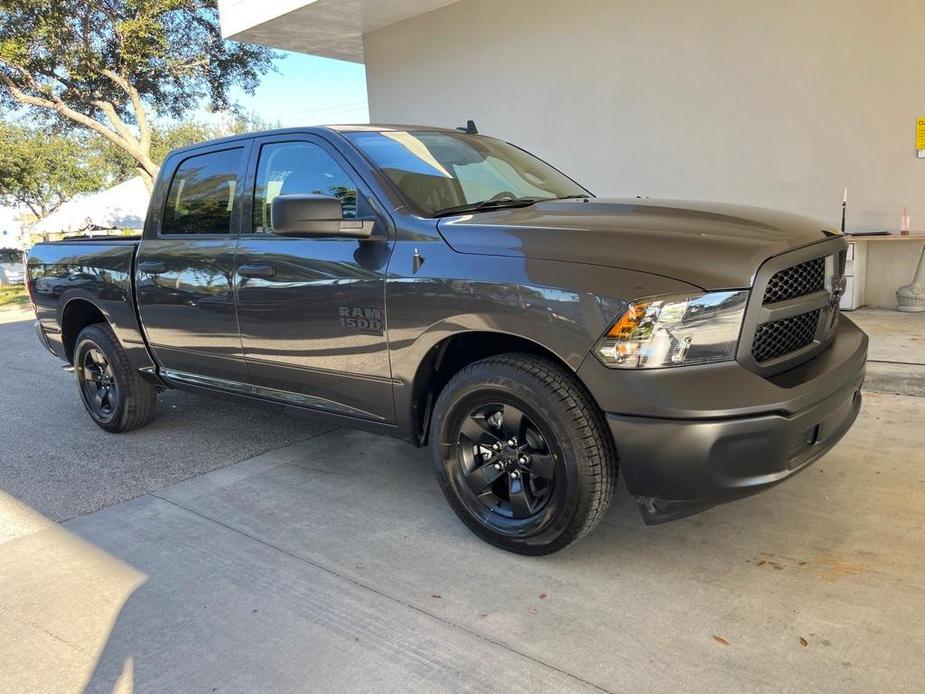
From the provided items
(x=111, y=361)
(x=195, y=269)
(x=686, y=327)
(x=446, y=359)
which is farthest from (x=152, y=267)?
(x=686, y=327)

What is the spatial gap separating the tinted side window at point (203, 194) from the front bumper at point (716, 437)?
275 cm

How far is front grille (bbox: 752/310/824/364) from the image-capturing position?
8.64 ft

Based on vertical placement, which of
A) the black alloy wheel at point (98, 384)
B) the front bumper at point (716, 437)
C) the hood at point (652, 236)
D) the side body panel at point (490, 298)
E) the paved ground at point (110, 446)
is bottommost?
the paved ground at point (110, 446)

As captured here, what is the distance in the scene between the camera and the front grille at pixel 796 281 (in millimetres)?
2672

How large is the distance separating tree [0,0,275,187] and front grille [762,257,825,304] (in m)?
15.3

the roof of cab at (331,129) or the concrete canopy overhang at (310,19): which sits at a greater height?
the concrete canopy overhang at (310,19)

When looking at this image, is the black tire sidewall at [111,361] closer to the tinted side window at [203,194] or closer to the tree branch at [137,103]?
the tinted side window at [203,194]

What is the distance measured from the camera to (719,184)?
8266mm

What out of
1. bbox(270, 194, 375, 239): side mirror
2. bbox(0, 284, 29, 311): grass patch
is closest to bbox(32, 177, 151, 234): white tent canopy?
bbox(0, 284, 29, 311): grass patch

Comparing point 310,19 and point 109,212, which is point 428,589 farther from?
point 109,212

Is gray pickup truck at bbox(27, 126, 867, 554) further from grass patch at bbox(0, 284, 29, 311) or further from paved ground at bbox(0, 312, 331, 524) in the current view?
grass patch at bbox(0, 284, 29, 311)

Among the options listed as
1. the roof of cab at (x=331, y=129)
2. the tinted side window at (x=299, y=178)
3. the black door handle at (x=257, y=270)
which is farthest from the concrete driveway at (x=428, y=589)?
the roof of cab at (x=331, y=129)

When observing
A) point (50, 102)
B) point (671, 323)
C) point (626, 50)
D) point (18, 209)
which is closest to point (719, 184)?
point (626, 50)

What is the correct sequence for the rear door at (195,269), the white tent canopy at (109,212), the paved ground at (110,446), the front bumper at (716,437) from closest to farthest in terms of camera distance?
the front bumper at (716,437) < the rear door at (195,269) < the paved ground at (110,446) < the white tent canopy at (109,212)
